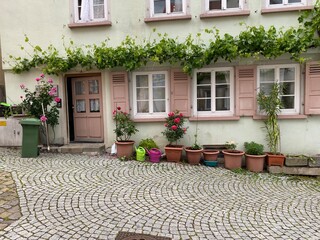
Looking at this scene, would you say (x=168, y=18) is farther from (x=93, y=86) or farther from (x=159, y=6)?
(x=93, y=86)

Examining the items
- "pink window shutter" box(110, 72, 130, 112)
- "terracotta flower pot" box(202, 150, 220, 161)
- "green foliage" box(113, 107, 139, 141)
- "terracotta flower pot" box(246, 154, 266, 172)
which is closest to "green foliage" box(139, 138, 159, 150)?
"green foliage" box(113, 107, 139, 141)

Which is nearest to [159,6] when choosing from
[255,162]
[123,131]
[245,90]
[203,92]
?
[203,92]

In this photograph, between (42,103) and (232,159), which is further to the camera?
(42,103)

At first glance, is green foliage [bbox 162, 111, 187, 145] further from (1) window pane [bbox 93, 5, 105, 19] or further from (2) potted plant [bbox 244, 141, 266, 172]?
(1) window pane [bbox 93, 5, 105, 19]

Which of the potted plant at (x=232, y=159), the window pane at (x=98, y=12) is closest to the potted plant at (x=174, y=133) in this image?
the potted plant at (x=232, y=159)

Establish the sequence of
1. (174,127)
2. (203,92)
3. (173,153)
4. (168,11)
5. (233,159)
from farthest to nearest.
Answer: (203,92) → (168,11) → (173,153) → (174,127) → (233,159)

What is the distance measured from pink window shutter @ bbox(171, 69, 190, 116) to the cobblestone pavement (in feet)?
6.28

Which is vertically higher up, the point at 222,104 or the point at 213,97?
the point at 213,97

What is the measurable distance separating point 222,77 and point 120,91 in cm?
313

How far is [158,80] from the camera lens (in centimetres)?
774

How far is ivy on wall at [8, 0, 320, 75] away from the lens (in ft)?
21.8

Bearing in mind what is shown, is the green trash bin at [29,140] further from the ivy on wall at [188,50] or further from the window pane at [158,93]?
the window pane at [158,93]

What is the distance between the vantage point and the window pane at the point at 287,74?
23.7ft

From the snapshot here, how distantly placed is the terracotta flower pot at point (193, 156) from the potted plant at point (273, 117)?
1864mm
